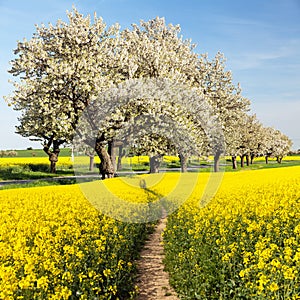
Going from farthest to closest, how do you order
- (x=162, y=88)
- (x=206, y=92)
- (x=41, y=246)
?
(x=206, y=92), (x=162, y=88), (x=41, y=246)

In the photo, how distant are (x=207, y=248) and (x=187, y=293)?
3.84ft

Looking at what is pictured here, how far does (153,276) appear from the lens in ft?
40.4

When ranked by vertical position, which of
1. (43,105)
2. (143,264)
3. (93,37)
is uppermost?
(93,37)

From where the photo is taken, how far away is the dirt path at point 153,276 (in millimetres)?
10723

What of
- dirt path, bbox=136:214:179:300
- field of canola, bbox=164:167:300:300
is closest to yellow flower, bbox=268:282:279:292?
field of canola, bbox=164:167:300:300

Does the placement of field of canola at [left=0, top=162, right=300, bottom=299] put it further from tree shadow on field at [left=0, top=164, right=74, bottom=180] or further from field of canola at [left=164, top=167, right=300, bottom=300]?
tree shadow on field at [left=0, top=164, right=74, bottom=180]

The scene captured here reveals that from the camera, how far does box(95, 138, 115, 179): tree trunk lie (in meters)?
34.6

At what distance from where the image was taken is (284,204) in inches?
521

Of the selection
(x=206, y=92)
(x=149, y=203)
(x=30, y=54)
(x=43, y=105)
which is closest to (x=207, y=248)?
(x=149, y=203)

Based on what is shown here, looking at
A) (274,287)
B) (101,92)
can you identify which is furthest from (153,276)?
(101,92)

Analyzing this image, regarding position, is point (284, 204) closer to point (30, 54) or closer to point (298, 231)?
point (298, 231)

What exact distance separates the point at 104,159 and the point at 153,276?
23.8 meters

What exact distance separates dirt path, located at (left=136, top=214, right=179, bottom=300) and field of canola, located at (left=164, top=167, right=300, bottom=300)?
35 cm

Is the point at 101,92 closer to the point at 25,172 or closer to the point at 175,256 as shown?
the point at 175,256
